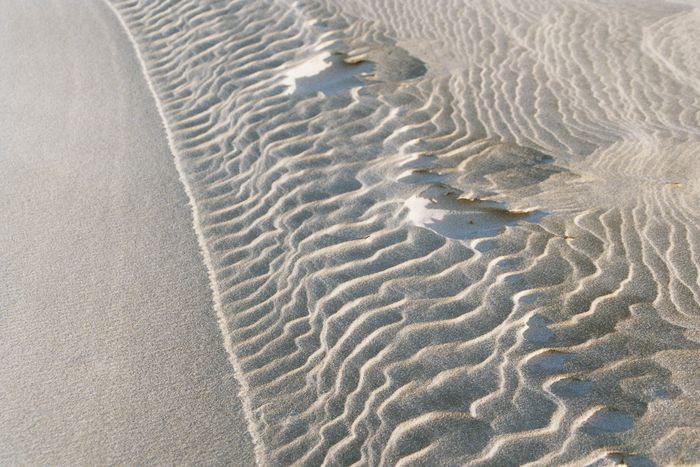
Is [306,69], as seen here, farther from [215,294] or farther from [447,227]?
[215,294]

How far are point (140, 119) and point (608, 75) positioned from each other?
486 cm

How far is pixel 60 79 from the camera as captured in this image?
29.7 ft

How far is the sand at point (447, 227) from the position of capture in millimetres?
4277

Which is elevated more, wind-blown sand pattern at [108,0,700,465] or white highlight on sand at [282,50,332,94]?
white highlight on sand at [282,50,332,94]

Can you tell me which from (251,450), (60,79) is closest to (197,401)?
(251,450)

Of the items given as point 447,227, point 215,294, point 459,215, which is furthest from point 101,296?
point 459,215

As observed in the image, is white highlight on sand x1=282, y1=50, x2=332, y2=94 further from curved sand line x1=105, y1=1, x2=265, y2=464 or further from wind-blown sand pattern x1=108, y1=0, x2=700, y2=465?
curved sand line x1=105, y1=1, x2=265, y2=464

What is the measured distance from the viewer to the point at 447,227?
18.7 ft

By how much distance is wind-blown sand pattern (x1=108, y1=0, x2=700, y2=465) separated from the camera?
14.0 ft

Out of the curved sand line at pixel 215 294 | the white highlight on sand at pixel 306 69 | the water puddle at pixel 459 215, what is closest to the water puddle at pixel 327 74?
the white highlight on sand at pixel 306 69

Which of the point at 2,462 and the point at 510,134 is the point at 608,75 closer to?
the point at 510,134

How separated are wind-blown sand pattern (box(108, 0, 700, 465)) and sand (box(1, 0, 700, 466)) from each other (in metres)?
0.02

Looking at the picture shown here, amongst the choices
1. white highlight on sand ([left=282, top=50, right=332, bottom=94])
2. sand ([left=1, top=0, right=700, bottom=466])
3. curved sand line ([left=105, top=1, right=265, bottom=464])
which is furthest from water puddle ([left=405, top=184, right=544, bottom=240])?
white highlight on sand ([left=282, top=50, right=332, bottom=94])

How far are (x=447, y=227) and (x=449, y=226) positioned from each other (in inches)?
0.7
